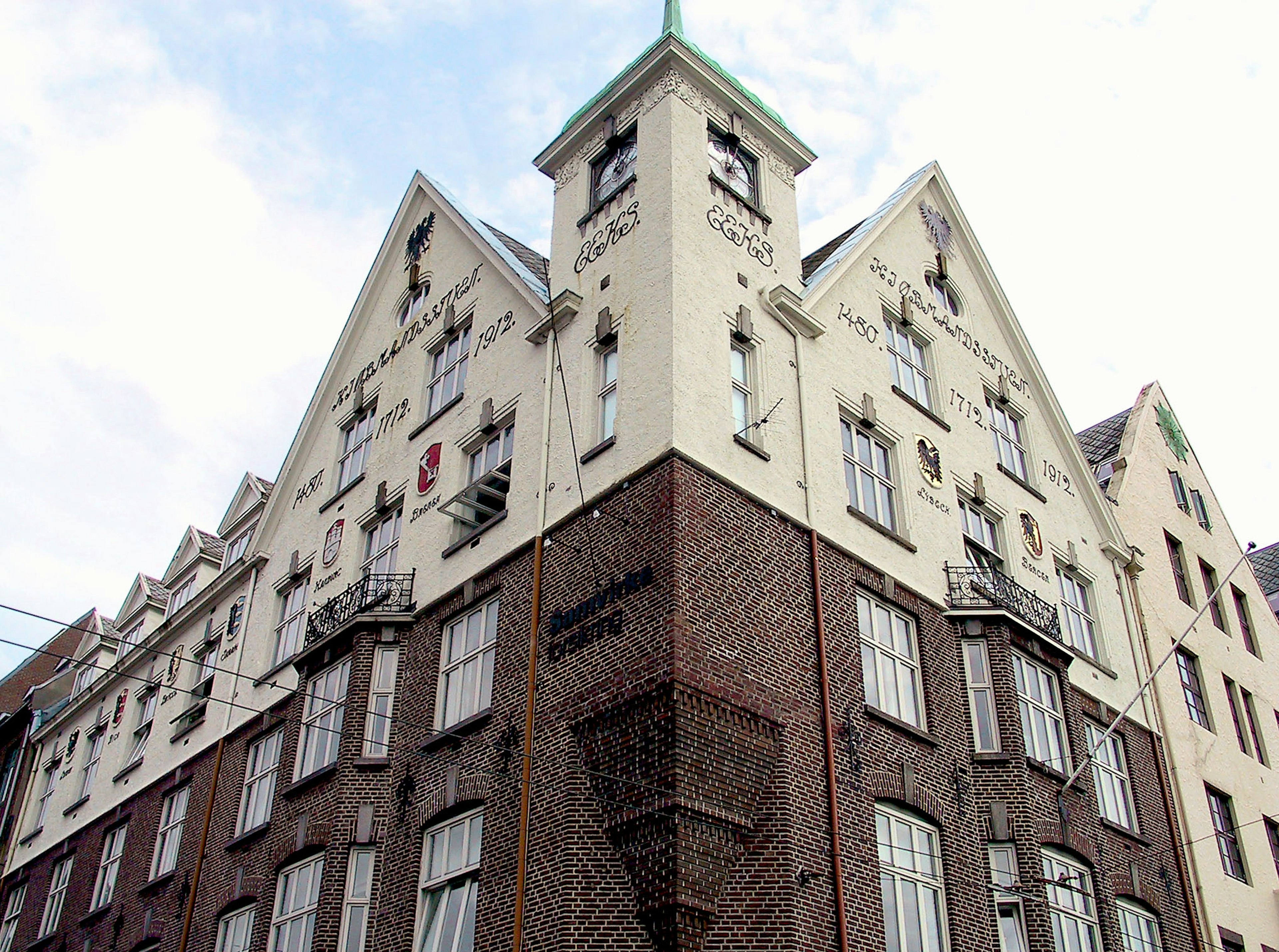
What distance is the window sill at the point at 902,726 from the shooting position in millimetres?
21125

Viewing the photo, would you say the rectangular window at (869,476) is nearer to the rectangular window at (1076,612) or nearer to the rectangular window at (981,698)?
the rectangular window at (981,698)

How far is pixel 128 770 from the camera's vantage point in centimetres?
3316

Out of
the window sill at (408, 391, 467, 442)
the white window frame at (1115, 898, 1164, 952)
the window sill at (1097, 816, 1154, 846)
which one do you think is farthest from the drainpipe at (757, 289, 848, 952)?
the white window frame at (1115, 898, 1164, 952)

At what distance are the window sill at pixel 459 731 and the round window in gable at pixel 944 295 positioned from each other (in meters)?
15.4

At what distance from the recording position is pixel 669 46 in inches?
998

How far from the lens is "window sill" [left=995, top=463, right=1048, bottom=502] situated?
2884cm

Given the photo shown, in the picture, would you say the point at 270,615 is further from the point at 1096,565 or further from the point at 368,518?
the point at 1096,565

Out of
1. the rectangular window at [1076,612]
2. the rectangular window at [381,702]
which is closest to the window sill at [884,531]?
the rectangular window at [1076,612]

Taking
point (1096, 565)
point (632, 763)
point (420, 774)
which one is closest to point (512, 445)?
point (420, 774)

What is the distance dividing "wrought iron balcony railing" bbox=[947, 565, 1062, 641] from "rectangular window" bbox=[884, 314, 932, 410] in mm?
4037

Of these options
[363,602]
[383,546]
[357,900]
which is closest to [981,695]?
[357,900]

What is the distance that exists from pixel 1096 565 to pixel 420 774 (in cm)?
1730

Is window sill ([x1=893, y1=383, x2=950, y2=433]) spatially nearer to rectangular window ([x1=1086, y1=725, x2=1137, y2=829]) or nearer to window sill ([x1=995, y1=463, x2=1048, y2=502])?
window sill ([x1=995, y1=463, x2=1048, y2=502])

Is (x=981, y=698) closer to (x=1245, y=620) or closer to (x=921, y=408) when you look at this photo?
(x=921, y=408)
